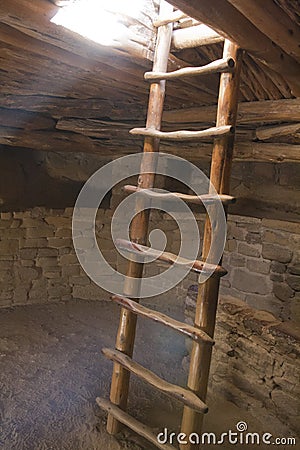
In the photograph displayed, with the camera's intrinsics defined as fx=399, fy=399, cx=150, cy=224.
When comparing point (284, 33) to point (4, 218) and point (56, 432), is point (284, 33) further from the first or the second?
point (4, 218)

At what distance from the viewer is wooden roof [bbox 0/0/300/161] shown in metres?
1.69

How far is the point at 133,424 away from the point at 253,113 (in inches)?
81.8

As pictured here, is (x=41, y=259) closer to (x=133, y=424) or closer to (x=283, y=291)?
(x=283, y=291)

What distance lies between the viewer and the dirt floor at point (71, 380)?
245 centimetres

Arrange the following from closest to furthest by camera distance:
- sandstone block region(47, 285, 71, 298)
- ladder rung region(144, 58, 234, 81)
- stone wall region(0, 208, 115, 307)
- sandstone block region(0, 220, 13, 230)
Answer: ladder rung region(144, 58, 234, 81), sandstone block region(0, 220, 13, 230), stone wall region(0, 208, 115, 307), sandstone block region(47, 285, 71, 298)

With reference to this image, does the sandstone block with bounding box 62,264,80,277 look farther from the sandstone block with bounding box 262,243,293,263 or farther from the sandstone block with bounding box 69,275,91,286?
the sandstone block with bounding box 262,243,293,263

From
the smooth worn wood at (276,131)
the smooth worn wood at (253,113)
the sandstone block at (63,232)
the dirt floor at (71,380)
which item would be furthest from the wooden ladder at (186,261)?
the sandstone block at (63,232)

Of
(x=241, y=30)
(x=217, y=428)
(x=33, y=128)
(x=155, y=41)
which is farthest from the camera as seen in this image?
(x=33, y=128)

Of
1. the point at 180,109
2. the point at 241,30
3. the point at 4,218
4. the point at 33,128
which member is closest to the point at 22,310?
the point at 4,218

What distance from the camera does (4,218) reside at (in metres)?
4.48

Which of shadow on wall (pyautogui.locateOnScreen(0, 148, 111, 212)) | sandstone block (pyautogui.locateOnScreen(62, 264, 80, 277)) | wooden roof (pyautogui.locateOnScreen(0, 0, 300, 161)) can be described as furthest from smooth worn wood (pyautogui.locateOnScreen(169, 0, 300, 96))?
sandstone block (pyautogui.locateOnScreen(62, 264, 80, 277))

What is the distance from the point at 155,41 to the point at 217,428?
8.19 feet

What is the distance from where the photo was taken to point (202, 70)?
1.95m

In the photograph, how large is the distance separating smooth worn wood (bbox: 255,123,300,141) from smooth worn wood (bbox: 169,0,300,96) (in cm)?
71
